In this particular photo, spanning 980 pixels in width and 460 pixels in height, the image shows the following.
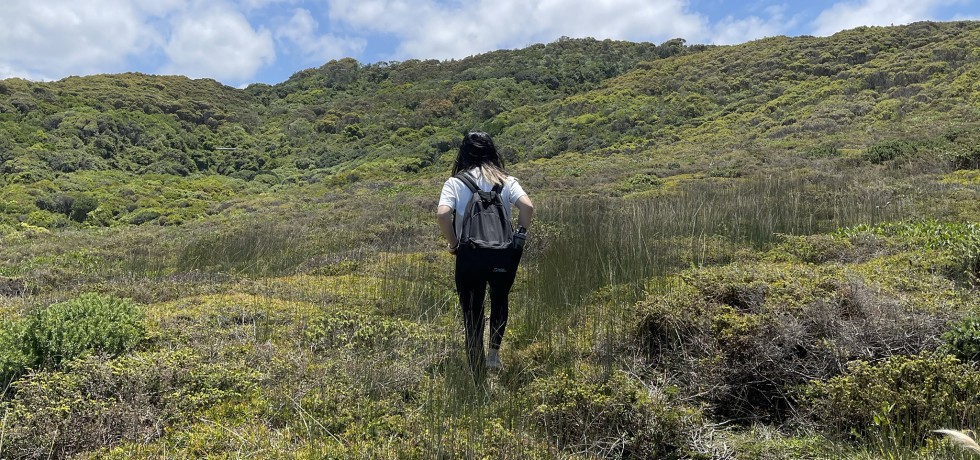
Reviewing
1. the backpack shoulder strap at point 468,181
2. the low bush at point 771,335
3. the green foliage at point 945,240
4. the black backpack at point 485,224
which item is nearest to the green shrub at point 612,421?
the low bush at point 771,335

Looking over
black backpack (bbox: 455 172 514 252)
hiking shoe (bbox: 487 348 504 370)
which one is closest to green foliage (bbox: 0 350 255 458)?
hiking shoe (bbox: 487 348 504 370)

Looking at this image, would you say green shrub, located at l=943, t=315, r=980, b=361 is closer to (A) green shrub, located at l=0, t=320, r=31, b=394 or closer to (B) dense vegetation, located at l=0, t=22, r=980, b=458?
(B) dense vegetation, located at l=0, t=22, r=980, b=458

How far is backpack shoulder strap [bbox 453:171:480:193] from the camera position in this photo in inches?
139

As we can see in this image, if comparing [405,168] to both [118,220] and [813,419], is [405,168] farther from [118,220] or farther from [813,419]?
[813,419]

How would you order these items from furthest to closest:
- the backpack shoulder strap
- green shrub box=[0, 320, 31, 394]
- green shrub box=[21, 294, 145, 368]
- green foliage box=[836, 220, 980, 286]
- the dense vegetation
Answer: green foliage box=[836, 220, 980, 286] → the backpack shoulder strap → green shrub box=[21, 294, 145, 368] → green shrub box=[0, 320, 31, 394] → the dense vegetation

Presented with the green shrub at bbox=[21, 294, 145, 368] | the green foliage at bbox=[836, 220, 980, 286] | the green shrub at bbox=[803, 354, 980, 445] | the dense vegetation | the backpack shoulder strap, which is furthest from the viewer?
the green foliage at bbox=[836, 220, 980, 286]

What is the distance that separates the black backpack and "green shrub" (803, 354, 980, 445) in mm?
1821

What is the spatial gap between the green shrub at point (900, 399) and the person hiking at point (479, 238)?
1.77 meters

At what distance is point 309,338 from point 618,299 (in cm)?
233

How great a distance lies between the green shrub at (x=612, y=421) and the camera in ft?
8.81

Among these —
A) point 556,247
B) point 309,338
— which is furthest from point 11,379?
point 556,247

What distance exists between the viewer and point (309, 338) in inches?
162

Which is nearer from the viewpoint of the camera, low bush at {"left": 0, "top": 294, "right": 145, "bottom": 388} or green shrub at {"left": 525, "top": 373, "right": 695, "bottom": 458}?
green shrub at {"left": 525, "top": 373, "right": 695, "bottom": 458}

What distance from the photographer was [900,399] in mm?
2492
